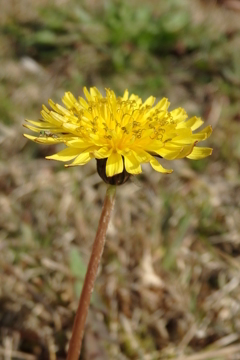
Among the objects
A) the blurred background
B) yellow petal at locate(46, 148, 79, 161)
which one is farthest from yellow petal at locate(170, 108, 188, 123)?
the blurred background

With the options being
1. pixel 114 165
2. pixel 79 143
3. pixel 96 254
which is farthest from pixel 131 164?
pixel 96 254

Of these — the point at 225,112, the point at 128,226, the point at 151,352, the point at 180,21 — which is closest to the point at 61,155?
the point at 151,352

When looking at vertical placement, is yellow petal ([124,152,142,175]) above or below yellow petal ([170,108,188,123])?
below

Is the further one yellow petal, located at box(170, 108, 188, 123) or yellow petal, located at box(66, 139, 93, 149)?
yellow petal, located at box(170, 108, 188, 123)

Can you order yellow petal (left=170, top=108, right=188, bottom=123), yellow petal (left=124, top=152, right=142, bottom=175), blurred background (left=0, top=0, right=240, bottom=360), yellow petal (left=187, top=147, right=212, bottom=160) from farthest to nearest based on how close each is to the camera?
blurred background (left=0, top=0, right=240, bottom=360)
yellow petal (left=170, top=108, right=188, bottom=123)
yellow petal (left=187, top=147, right=212, bottom=160)
yellow petal (left=124, top=152, right=142, bottom=175)

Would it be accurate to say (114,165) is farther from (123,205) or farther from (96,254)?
(123,205)

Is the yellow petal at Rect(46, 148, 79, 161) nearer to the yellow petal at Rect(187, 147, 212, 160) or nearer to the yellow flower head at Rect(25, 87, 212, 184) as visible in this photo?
the yellow flower head at Rect(25, 87, 212, 184)

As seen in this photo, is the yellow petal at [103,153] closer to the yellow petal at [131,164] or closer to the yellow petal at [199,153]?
the yellow petal at [131,164]
